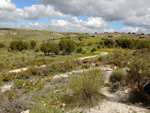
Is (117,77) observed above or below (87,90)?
below

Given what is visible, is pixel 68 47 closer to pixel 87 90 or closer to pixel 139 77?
pixel 87 90

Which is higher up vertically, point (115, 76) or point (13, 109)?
point (115, 76)

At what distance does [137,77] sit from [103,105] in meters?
1.67

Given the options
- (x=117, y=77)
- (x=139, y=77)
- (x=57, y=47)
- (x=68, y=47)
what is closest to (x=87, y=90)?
(x=139, y=77)

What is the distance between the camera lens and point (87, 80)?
438 centimetres

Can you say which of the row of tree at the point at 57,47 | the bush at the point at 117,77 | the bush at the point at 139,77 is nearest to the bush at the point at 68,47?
the row of tree at the point at 57,47

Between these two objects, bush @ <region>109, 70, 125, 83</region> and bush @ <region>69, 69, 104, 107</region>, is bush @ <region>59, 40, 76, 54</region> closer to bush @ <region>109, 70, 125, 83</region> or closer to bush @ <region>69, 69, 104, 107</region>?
bush @ <region>109, 70, 125, 83</region>

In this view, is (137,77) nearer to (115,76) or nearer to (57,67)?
(115,76)

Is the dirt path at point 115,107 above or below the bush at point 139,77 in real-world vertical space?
below

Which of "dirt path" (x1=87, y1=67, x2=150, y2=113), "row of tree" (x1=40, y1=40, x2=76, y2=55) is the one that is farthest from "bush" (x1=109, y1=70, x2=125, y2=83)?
"row of tree" (x1=40, y1=40, x2=76, y2=55)

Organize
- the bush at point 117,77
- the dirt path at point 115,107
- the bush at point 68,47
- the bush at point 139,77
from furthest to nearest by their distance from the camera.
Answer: the bush at point 68,47
the bush at point 117,77
the bush at point 139,77
the dirt path at point 115,107

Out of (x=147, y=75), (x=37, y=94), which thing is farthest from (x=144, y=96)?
(x=37, y=94)

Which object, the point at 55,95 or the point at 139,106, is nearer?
the point at 139,106

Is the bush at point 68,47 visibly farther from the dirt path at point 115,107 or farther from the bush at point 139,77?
the bush at point 139,77
